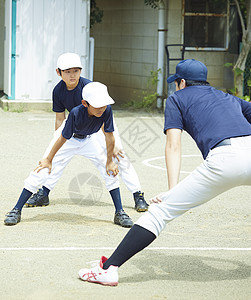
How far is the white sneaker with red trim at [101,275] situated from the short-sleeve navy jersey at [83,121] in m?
1.82

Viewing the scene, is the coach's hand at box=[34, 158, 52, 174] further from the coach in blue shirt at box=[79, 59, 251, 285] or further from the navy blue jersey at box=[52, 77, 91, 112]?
the coach in blue shirt at box=[79, 59, 251, 285]

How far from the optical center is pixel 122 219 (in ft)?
21.8

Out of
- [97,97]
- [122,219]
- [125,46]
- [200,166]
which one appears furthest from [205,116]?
[125,46]

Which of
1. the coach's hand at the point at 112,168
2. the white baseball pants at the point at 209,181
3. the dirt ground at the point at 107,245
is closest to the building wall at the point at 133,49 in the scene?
the dirt ground at the point at 107,245

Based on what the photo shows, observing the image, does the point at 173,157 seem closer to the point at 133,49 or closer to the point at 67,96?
the point at 67,96

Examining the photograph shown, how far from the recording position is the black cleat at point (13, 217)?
653 centimetres

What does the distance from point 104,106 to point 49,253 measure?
148cm

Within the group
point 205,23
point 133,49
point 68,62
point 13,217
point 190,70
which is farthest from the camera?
point 133,49

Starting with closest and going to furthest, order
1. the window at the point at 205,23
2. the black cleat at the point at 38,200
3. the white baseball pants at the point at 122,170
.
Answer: the white baseball pants at the point at 122,170, the black cleat at the point at 38,200, the window at the point at 205,23

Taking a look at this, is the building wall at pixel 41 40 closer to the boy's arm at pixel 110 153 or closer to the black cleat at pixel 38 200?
the black cleat at pixel 38 200

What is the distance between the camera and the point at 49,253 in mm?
5652

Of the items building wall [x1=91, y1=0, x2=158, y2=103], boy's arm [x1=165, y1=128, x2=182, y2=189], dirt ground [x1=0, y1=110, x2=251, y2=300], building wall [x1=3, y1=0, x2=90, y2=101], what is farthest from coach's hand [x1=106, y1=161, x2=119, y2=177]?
building wall [x1=91, y1=0, x2=158, y2=103]

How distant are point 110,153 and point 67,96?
2.81 feet

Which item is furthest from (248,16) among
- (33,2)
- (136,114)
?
(33,2)
